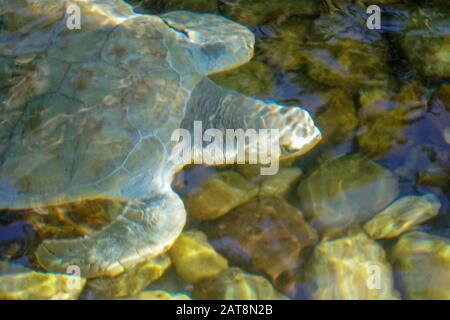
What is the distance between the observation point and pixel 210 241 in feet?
11.5

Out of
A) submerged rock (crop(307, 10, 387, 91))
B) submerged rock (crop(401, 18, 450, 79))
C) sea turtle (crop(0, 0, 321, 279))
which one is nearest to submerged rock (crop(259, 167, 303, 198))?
sea turtle (crop(0, 0, 321, 279))

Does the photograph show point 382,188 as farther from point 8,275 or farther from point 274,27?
point 8,275

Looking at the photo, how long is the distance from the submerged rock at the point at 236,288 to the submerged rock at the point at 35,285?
32.2 inches

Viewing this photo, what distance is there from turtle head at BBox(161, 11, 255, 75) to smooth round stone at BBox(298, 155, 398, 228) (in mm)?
1217

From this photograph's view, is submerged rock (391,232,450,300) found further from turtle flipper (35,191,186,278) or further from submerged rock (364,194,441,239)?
turtle flipper (35,191,186,278)

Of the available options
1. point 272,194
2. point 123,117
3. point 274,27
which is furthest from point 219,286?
point 274,27

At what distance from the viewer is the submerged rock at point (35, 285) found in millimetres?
3236

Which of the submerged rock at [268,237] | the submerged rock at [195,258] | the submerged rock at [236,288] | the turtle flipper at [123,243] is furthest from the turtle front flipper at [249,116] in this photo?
the submerged rock at [236,288]

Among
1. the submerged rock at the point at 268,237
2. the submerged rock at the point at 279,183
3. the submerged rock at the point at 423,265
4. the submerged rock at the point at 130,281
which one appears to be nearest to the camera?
the submerged rock at the point at 423,265

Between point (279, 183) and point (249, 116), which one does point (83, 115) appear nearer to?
point (249, 116)

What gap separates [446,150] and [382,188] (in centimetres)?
58

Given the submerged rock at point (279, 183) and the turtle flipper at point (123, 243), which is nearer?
the turtle flipper at point (123, 243)

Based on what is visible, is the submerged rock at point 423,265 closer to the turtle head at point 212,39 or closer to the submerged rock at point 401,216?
the submerged rock at point 401,216

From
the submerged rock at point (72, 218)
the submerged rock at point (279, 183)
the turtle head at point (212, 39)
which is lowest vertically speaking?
the submerged rock at point (72, 218)
